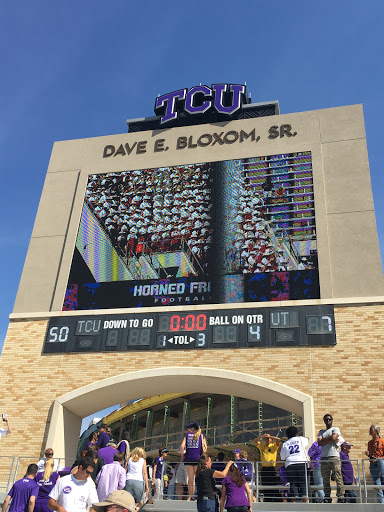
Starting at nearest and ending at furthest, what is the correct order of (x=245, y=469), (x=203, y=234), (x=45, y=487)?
(x=45, y=487)
(x=245, y=469)
(x=203, y=234)

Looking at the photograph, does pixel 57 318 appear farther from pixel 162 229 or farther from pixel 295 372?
pixel 295 372

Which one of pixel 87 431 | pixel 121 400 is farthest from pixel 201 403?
pixel 121 400

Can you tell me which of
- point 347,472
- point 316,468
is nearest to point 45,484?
point 316,468

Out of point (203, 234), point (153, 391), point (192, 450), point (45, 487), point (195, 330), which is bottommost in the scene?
point (45, 487)

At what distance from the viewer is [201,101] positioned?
2703 cm

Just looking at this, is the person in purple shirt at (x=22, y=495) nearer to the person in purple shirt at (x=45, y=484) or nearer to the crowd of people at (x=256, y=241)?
the person in purple shirt at (x=45, y=484)

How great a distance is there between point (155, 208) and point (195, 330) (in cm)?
600

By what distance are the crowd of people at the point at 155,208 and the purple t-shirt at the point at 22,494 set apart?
13.8 m

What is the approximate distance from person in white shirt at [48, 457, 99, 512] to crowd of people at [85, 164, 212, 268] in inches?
576

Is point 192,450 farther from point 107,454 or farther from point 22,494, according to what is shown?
point 22,494

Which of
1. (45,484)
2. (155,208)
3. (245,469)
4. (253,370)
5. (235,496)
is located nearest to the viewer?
(235,496)

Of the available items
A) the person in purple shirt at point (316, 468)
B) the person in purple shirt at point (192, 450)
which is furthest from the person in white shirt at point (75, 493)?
the person in purple shirt at point (316, 468)

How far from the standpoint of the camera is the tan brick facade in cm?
1781

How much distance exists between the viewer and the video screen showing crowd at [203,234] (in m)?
20.7
